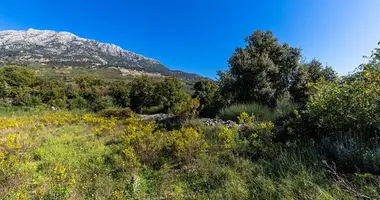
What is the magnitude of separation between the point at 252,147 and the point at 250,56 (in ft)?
18.5

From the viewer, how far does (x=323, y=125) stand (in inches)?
141

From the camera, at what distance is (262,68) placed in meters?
7.67

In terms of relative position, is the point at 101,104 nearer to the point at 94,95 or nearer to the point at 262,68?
the point at 94,95

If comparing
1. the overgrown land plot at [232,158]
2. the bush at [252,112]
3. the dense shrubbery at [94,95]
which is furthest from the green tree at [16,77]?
the bush at [252,112]

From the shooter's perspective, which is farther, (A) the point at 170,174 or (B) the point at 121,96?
(B) the point at 121,96

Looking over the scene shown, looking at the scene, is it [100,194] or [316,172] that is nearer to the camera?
[316,172]

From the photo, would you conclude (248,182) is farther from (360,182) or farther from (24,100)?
(24,100)

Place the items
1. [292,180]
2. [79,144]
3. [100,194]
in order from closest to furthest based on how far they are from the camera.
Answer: [292,180]
[100,194]
[79,144]

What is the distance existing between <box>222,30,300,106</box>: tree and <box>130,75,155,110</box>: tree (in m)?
7.86

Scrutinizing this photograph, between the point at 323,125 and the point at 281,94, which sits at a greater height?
the point at 281,94

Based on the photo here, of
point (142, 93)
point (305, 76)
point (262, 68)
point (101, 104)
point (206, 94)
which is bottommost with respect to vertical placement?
point (101, 104)

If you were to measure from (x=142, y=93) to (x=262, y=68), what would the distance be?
1053 centimetres

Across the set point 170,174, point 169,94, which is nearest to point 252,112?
point 170,174

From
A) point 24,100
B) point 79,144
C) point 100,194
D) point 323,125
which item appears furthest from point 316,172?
point 24,100
